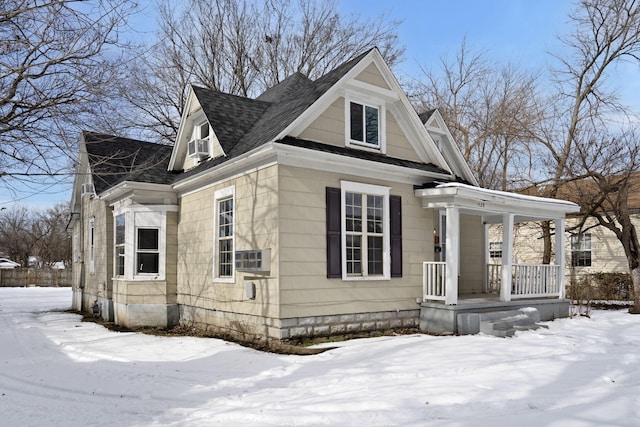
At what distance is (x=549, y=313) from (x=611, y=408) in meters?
7.40

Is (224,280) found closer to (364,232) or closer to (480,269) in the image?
(364,232)

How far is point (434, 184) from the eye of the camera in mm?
10805

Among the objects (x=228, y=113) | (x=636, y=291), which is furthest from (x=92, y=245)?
(x=636, y=291)

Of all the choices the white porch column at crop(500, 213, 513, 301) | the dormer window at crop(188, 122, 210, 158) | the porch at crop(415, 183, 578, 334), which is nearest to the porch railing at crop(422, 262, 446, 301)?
the porch at crop(415, 183, 578, 334)

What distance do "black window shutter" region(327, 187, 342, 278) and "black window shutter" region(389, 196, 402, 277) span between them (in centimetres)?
132

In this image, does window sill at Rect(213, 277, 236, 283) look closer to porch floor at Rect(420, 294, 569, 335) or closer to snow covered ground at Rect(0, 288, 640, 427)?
snow covered ground at Rect(0, 288, 640, 427)

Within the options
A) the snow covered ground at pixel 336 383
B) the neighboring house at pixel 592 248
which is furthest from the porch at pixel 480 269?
the neighboring house at pixel 592 248

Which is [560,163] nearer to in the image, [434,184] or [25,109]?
[434,184]

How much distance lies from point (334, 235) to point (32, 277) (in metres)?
32.5

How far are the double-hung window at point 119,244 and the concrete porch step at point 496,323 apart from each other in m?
8.50

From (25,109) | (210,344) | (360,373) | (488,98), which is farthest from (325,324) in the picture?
(488,98)

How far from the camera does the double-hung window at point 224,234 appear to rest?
1030 centimetres

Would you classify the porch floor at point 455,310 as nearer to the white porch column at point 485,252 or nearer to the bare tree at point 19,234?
the white porch column at point 485,252

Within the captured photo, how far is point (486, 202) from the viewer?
10.8m
